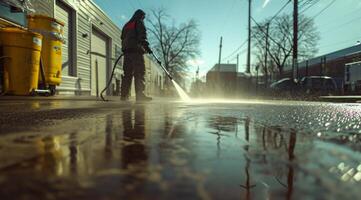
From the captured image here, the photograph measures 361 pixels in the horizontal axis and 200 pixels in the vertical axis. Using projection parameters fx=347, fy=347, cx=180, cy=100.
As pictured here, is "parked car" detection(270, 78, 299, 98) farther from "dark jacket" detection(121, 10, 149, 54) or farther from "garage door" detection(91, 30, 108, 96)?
"dark jacket" detection(121, 10, 149, 54)

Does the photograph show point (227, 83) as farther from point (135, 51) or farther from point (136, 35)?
point (136, 35)

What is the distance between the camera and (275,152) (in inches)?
50.3

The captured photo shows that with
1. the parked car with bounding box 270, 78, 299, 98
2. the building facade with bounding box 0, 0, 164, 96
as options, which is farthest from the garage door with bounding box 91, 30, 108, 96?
the parked car with bounding box 270, 78, 299, 98

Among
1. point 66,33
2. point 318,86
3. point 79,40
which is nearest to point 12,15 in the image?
point 66,33

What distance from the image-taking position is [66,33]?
13594mm

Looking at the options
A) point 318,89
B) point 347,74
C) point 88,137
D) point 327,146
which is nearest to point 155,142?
point 88,137

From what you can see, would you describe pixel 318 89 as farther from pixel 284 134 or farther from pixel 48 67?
pixel 284 134

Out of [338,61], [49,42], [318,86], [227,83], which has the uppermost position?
[338,61]

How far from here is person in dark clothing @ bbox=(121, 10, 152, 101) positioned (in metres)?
7.79

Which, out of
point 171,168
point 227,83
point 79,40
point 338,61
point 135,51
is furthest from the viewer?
point 338,61

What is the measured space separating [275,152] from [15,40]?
7038mm

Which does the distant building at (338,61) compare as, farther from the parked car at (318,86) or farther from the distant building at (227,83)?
the parked car at (318,86)

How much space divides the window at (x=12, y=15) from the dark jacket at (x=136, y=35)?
293 centimetres

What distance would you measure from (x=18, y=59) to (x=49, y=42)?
67.0 inches
